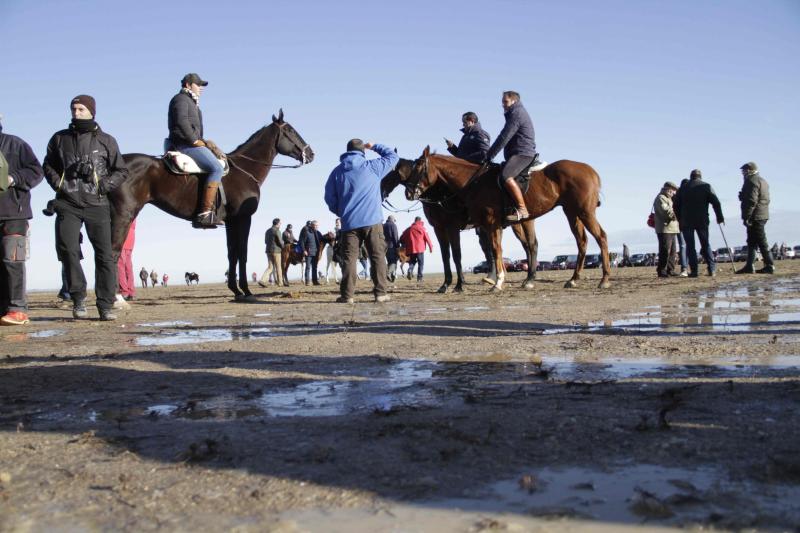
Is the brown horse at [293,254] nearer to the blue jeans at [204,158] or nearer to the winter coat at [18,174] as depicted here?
the blue jeans at [204,158]

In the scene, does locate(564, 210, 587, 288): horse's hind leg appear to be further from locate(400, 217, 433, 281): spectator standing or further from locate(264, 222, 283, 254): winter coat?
locate(264, 222, 283, 254): winter coat

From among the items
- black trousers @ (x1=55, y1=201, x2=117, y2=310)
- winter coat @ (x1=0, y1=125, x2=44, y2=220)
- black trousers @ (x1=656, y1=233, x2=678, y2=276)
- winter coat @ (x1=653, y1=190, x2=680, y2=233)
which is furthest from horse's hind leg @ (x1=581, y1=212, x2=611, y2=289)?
winter coat @ (x1=0, y1=125, x2=44, y2=220)

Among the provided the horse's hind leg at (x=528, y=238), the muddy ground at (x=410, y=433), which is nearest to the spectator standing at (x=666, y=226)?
the horse's hind leg at (x=528, y=238)

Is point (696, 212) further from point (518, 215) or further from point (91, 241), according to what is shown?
point (91, 241)

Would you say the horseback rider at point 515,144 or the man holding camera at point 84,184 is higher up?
the horseback rider at point 515,144

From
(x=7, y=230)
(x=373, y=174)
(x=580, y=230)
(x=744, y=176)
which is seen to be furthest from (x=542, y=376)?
(x=744, y=176)

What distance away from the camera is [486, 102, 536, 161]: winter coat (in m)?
12.3

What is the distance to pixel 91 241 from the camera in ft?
27.8

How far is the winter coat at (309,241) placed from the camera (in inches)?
1030

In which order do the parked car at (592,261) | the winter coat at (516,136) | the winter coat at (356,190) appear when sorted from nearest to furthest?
1. the winter coat at (356,190)
2. the winter coat at (516,136)
3. the parked car at (592,261)

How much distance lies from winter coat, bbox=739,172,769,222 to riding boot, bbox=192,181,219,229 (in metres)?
11.9

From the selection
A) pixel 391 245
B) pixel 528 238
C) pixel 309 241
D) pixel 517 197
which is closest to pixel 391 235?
pixel 391 245

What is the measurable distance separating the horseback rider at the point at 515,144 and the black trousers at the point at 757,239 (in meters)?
7.08

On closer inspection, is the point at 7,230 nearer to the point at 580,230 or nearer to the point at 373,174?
the point at 373,174
